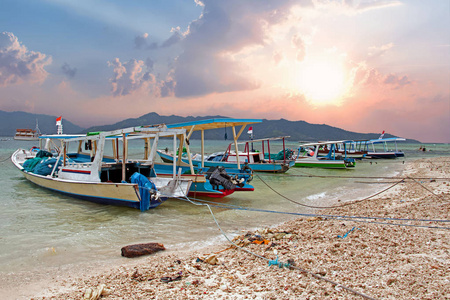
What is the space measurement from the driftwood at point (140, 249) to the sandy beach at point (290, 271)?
0.63 ft

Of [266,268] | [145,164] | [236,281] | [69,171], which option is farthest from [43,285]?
[69,171]

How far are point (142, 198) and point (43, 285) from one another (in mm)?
5248

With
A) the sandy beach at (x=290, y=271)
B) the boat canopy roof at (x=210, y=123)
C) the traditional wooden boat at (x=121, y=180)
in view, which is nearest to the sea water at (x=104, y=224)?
the traditional wooden boat at (x=121, y=180)

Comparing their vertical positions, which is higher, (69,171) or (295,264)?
(69,171)

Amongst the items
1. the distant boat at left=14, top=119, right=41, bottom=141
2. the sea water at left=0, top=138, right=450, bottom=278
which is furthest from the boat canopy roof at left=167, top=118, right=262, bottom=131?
the distant boat at left=14, top=119, right=41, bottom=141

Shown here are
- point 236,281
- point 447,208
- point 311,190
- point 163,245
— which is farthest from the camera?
point 311,190

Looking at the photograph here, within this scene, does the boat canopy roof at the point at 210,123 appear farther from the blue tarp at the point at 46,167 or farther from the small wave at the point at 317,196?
the blue tarp at the point at 46,167

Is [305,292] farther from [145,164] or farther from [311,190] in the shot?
[311,190]

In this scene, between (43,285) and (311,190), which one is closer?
(43,285)

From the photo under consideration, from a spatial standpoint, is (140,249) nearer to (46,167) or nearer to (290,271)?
(290,271)

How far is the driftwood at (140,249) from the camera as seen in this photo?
6.60 metres

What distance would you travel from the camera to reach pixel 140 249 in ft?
22.0

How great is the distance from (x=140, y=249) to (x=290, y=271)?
355 cm

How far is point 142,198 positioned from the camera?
1053 centimetres
